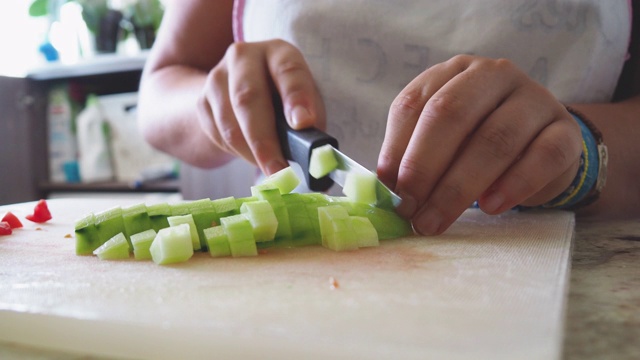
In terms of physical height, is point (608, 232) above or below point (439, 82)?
below

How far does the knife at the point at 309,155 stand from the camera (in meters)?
0.73

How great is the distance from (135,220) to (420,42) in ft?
2.60

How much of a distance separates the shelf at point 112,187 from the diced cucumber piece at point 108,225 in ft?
7.02

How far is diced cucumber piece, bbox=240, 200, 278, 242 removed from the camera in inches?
26.3

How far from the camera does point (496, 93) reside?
0.75 meters

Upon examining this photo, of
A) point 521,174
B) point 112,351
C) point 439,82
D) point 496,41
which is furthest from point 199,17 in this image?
point 112,351

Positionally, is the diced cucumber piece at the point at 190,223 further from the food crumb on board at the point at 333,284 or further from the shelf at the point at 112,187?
the shelf at the point at 112,187

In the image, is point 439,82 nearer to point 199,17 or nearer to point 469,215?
point 469,215

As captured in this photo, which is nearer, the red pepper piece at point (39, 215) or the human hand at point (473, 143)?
the human hand at point (473, 143)

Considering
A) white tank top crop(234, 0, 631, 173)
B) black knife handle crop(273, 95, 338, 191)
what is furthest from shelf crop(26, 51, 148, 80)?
black knife handle crop(273, 95, 338, 191)

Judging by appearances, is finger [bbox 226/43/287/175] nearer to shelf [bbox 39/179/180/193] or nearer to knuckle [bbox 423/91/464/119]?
knuckle [bbox 423/91/464/119]

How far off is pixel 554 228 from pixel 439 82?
25 centimetres

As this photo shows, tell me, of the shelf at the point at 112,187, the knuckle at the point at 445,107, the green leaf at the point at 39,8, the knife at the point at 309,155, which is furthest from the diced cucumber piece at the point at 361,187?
the green leaf at the point at 39,8

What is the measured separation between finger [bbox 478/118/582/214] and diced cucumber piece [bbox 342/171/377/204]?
0.54 ft
